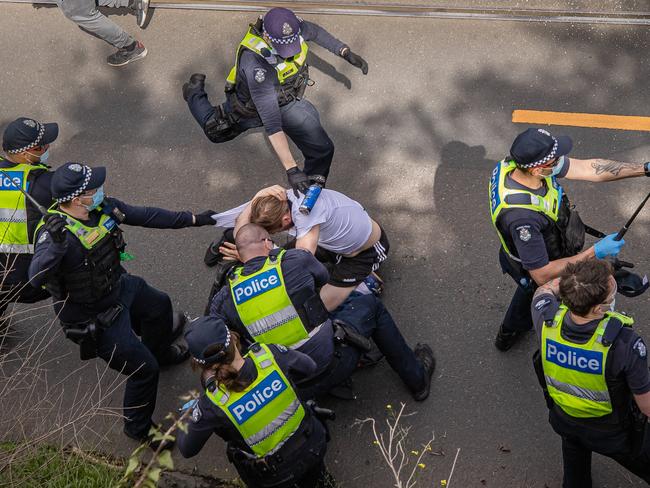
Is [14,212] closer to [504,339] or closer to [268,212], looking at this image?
[268,212]

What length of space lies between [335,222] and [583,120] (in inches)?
110

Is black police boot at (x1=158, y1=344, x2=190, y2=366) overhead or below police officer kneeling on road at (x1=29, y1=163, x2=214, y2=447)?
below

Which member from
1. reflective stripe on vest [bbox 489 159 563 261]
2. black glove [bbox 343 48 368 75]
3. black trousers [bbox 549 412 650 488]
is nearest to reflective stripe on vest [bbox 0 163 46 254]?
black glove [bbox 343 48 368 75]

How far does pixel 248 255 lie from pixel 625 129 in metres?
3.72

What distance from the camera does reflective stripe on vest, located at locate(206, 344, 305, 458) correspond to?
3.83 metres

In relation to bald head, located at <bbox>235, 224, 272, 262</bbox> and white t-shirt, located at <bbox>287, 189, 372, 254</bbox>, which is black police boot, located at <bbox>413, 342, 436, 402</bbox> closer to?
white t-shirt, located at <bbox>287, 189, 372, 254</bbox>

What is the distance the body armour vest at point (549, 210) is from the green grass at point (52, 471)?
2.69m

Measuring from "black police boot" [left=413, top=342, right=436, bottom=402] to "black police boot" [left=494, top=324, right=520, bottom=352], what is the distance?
45cm

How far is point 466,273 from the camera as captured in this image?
5.91 meters

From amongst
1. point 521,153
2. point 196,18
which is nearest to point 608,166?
point 521,153

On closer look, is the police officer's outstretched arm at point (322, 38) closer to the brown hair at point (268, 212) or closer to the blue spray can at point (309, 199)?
the blue spray can at point (309, 199)

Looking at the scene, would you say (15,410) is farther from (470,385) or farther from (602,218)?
(602,218)

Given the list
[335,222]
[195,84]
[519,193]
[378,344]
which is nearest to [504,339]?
[378,344]

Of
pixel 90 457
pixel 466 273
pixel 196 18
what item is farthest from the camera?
pixel 196 18
